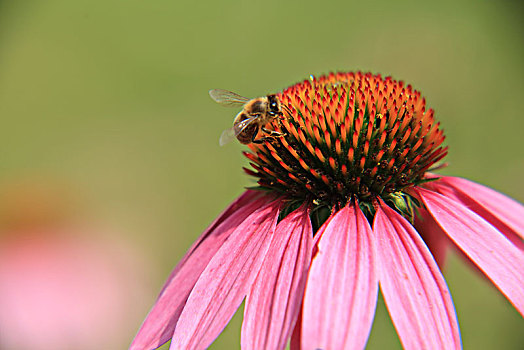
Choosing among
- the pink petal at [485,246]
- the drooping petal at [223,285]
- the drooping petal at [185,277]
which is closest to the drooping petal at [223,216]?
the drooping petal at [185,277]

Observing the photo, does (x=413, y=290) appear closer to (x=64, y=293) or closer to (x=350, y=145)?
(x=350, y=145)

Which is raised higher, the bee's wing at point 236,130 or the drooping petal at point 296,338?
the bee's wing at point 236,130

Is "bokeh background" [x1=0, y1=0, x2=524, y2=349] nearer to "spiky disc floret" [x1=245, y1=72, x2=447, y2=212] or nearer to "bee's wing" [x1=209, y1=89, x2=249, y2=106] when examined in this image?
"bee's wing" [x1=209, y1=89, x2=249, y2=106]

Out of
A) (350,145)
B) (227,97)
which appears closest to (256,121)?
(350,145)

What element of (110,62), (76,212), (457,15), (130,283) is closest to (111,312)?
(130,283)

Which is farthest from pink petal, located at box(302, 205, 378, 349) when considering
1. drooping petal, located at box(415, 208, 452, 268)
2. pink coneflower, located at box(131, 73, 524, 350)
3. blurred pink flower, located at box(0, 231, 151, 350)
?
blurred pink flower, located at box(0, 231, 151, 350)

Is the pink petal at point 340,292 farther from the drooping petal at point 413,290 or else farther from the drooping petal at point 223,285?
the drooping petal at point 223,285
